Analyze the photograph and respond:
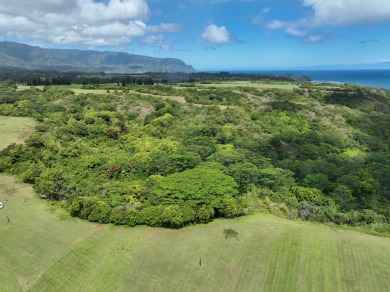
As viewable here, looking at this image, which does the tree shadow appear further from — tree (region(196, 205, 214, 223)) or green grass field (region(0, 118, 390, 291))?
tree (region(196, 205, 214, 223))

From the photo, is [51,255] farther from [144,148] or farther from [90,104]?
[90,104]

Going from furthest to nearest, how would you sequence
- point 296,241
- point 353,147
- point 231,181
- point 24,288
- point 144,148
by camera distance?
point 353,147
point 144,148
point 231,181
point 296,241
point 24,288

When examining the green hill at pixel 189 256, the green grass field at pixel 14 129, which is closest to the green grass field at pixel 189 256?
the green hill at pixel 189 256

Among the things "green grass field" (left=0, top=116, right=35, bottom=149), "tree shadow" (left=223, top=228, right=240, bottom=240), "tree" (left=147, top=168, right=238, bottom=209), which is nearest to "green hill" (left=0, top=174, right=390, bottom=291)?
"tree shadow" (left=223, top=228, right=240, bottom=240)

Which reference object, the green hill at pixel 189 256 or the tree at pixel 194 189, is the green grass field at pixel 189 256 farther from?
the tree at pixel 194 189

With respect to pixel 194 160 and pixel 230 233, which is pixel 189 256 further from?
pixel 194 160

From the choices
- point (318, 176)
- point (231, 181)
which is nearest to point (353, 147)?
point (318, 176)
